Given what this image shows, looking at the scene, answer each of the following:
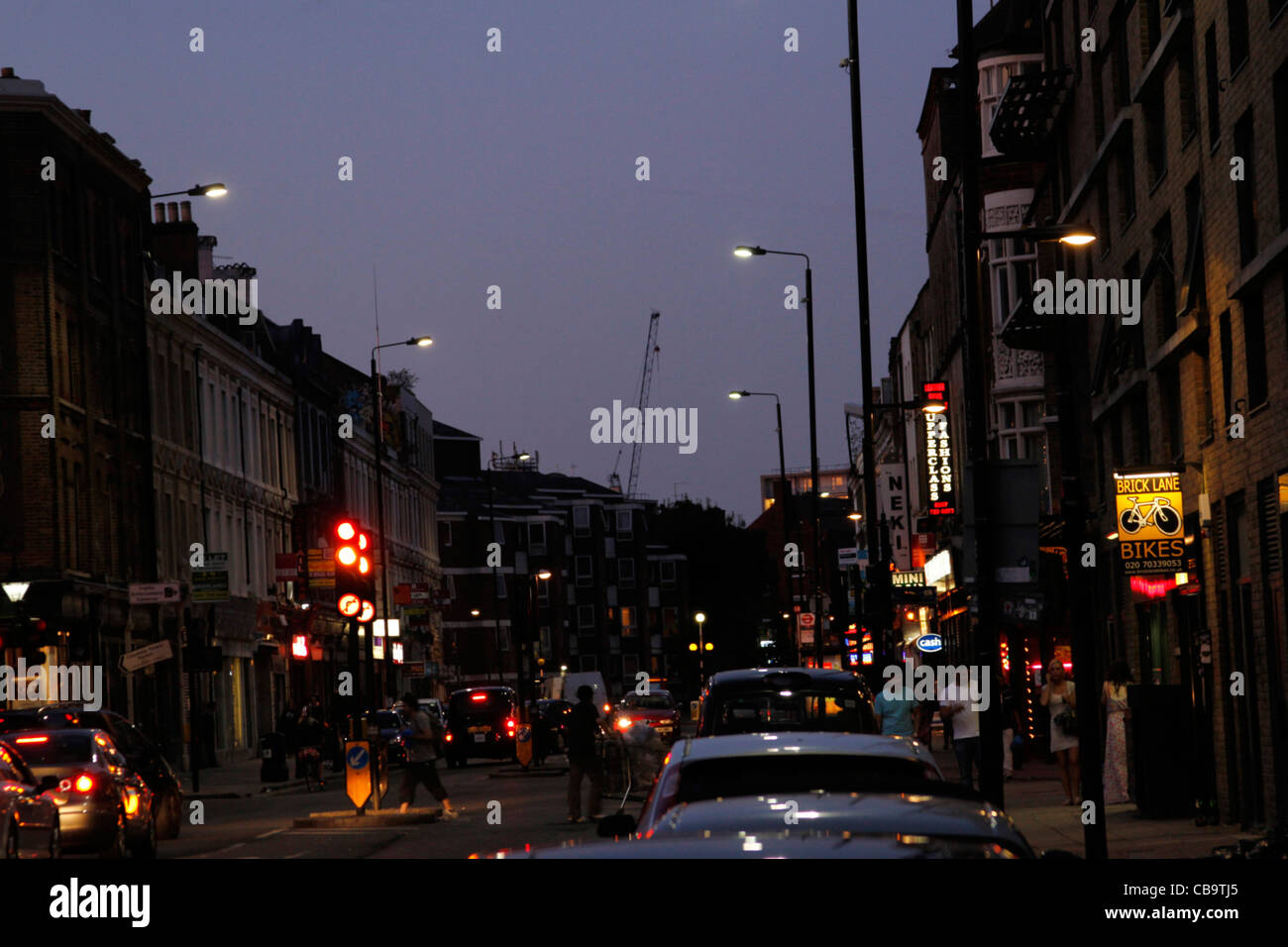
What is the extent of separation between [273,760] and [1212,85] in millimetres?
27675

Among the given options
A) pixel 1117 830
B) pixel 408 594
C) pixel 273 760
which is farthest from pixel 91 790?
pixel 408 594

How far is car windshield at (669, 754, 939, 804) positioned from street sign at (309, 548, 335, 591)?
46790 millimetres

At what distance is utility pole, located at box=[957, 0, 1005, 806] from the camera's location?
17.5 metres

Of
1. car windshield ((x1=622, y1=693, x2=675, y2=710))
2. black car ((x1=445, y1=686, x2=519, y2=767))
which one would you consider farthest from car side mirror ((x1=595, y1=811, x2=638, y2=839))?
car windshield ((x1=622, y1=693, x2=675, y2=710))

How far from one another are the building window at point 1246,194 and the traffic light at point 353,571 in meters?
11.3

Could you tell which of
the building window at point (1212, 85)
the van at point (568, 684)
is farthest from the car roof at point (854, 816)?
the van at point (568, 684)

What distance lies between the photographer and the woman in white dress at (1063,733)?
2602 cm

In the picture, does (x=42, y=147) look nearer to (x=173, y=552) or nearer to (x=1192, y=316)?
(x=173, y=552)

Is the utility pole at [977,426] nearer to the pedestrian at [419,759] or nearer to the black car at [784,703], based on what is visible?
the black car at [784,703]

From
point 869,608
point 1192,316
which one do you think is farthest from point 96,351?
point 1192,316

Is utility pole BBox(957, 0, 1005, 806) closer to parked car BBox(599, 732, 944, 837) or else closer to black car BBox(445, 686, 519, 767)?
parked car BBox(599, 732, 944, 837)

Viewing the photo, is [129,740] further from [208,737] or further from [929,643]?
[208,737]
